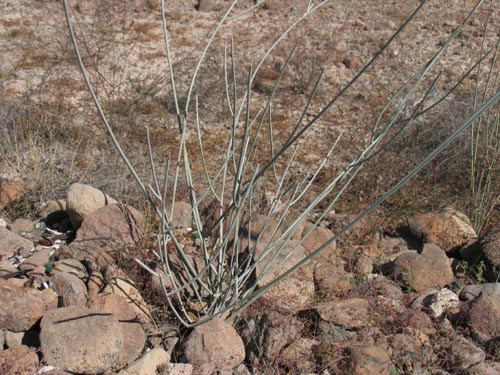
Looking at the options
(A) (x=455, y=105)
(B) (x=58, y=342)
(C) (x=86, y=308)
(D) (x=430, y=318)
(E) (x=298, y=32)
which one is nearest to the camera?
(B) (x=58, y=342)

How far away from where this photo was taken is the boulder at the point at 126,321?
2.58 meters

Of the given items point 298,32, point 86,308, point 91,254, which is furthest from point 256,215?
point 298,32

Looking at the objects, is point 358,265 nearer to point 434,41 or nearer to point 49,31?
point 434,41

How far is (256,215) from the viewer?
3.54 meters

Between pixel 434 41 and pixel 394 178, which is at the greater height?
pixel 434 41

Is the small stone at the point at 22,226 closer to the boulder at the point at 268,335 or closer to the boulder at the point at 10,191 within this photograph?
the boulder at the point at 10,191

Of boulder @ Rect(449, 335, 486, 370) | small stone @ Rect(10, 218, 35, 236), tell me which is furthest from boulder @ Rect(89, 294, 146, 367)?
boulder @ Rect(449, 335, 486, 370)

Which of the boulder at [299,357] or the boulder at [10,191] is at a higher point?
the boulder at [299,357]

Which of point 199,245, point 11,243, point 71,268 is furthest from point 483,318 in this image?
point 11,243

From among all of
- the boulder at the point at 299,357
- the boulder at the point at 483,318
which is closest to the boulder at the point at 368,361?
the boulder at the point at 299,357

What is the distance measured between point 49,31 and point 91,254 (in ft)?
15.2

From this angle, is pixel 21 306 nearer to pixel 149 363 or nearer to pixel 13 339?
pixel 13 339

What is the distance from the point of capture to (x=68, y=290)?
270 cm

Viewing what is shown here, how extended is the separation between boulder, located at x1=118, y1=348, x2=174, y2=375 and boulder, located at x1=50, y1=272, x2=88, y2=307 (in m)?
0.39
